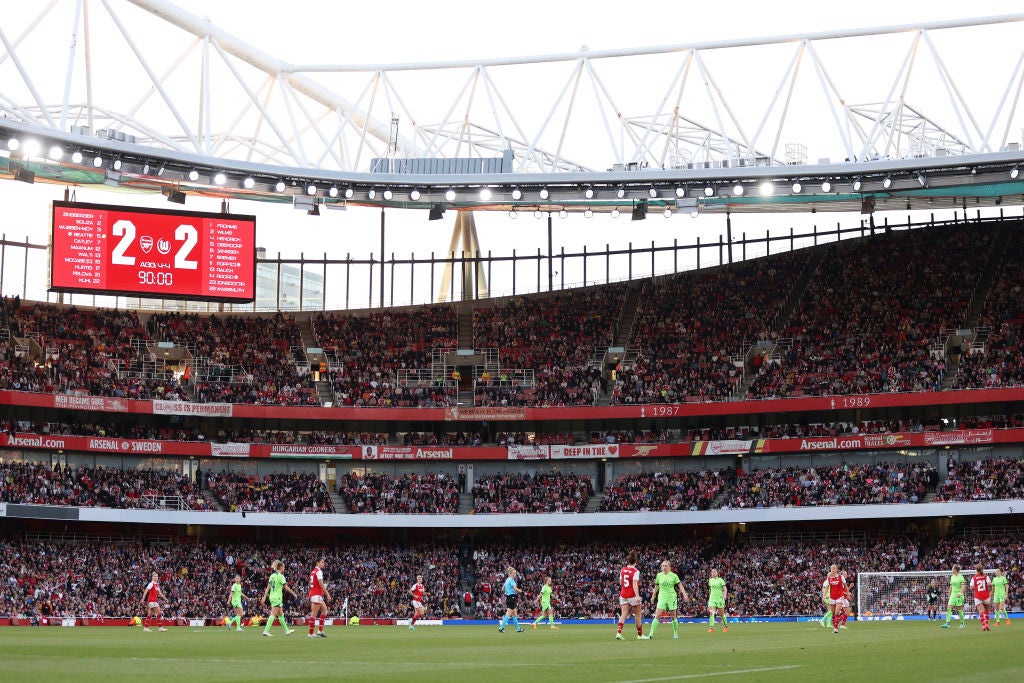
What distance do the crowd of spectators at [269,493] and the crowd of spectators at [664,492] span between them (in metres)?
13.7

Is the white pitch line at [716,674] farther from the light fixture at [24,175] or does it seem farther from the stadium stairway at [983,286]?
the stadium stairway at [983,286]

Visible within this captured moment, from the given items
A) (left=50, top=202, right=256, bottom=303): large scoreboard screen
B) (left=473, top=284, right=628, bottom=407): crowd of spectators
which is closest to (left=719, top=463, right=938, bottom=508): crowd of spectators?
(left=473, top=284, right=628, bottom=407): crowd of spectators

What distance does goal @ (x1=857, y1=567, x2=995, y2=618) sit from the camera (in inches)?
1741

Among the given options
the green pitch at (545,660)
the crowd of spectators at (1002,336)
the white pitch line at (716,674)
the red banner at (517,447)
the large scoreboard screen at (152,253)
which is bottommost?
the green pitch at (545,660)

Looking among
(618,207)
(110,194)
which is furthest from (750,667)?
(110,194)

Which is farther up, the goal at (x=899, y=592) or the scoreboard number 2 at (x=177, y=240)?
the scoreboard number 2 at (x=177, y=240)

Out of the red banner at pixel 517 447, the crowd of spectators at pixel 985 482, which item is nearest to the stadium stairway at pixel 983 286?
the red banner at pixel 517 447

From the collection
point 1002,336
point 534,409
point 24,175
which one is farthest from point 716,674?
point 534,409

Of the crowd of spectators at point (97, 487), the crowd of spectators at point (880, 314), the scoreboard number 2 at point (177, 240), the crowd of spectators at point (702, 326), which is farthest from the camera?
the crowd of spectators at point (702, 326)

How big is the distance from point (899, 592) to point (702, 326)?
72.8 ft

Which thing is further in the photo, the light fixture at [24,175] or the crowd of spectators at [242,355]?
the crowd of spectators at [242,355]

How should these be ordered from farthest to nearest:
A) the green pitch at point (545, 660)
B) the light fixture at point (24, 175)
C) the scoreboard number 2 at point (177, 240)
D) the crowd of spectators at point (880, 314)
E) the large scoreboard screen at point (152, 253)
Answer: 1. the crowd of spectators at point (880, 314)
2. the scoreboard number 2 at point (177, 240)
3. the large scoreboard screen at point (152, 253)
4. the light fixture at point (24, 175)
5. the green pitch at point (545, 660)

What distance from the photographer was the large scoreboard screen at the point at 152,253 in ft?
182

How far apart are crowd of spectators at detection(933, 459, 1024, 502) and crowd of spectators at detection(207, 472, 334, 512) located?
28383 millimetres
